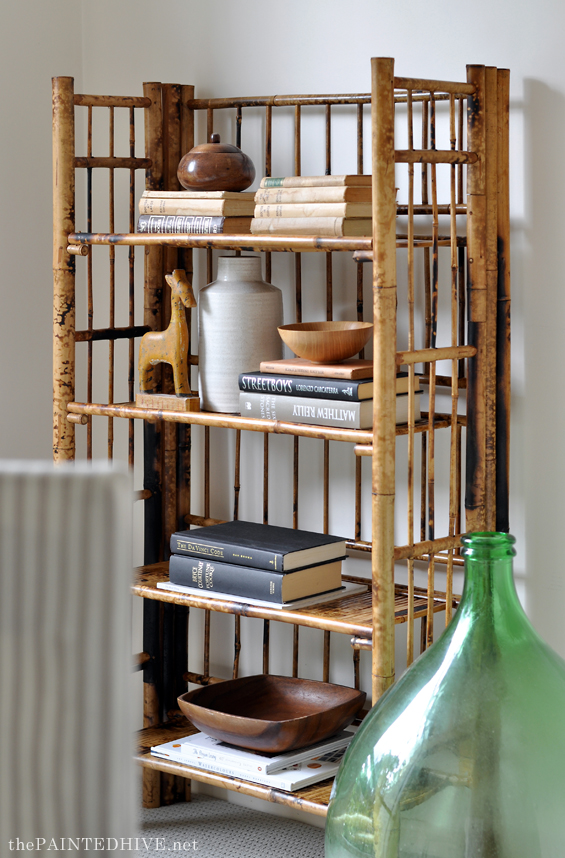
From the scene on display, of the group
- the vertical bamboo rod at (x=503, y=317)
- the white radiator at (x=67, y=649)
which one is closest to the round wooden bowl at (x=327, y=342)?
the vertical bamboo rod at (x=503, y=317)

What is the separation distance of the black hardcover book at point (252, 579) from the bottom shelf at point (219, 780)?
1.01 feet

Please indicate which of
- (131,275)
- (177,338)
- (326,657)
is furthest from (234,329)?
(326,657)

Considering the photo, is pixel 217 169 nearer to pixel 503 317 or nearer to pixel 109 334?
pixel 109 334

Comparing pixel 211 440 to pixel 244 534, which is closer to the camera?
pixel 244 534

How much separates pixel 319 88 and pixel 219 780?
4.22 ft

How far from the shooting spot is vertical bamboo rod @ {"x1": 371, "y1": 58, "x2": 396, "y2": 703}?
1481 millimetres

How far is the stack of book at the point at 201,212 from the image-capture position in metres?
1.79

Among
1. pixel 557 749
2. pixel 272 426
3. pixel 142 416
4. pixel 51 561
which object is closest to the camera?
pixel 51 561

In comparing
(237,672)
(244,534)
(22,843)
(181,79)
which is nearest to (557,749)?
(22,843)

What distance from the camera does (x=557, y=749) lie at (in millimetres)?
1079

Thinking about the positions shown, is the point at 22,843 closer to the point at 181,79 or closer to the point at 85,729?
the point at 85,729

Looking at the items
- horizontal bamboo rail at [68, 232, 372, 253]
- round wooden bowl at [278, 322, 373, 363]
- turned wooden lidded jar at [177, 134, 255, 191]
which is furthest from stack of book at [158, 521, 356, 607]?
turned wooden lidded jar at [177, 134, 255, 191]

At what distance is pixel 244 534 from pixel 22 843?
4.79 ft

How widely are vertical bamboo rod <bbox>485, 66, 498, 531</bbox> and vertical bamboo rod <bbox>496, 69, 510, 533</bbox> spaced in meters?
0.02
